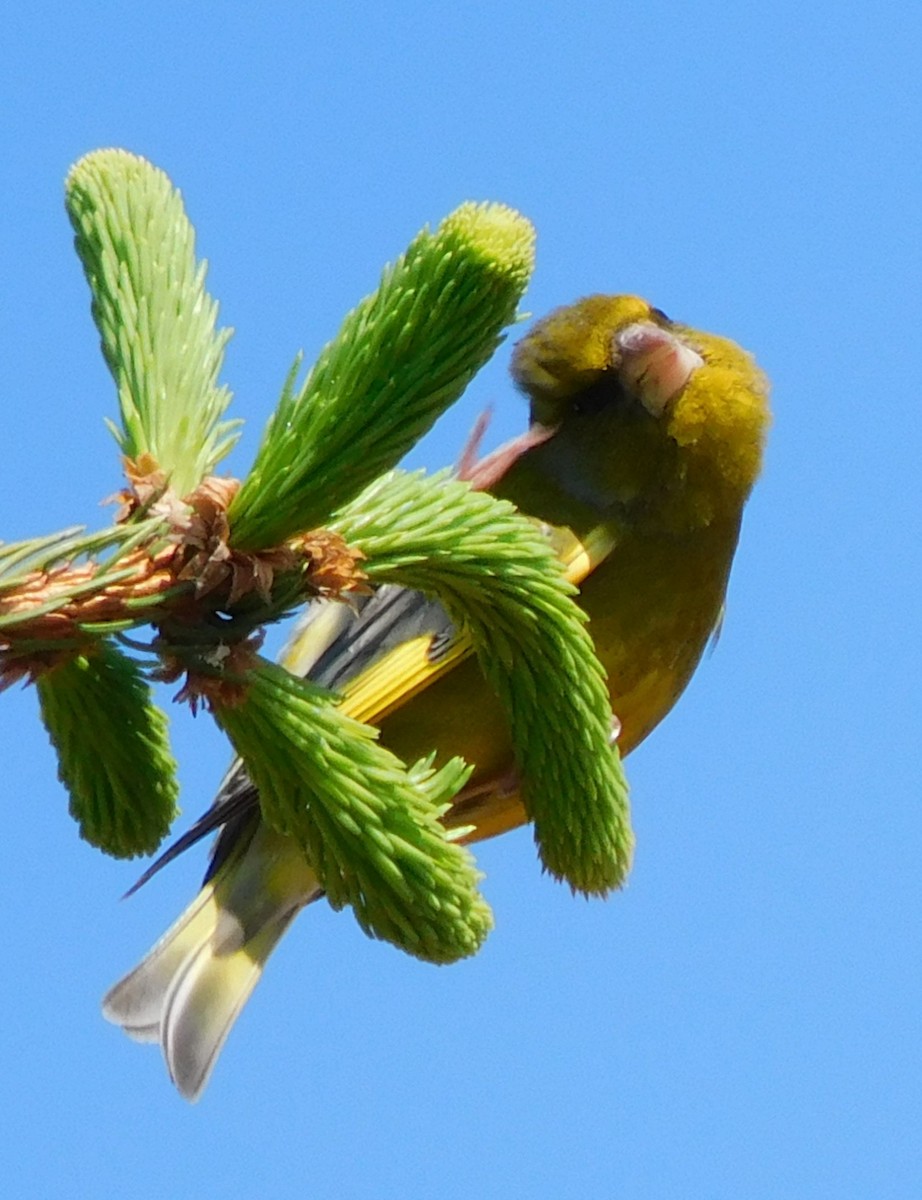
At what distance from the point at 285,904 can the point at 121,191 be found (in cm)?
192

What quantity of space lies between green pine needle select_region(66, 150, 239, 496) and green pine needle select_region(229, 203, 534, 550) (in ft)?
0.32

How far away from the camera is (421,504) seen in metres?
1.37

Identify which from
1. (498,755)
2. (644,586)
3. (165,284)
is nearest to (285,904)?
(498,755)

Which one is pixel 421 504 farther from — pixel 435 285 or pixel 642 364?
pixel 642 364

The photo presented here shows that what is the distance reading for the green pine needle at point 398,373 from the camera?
4.10 ft

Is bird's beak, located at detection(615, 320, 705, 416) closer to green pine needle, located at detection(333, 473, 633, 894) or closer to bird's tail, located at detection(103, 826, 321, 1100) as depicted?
bird's tail, located at detection(103, 826, 321, 1100)

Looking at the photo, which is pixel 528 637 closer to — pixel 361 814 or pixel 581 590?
pixel 361 814

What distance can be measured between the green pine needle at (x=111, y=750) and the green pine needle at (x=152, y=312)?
0.19 meters

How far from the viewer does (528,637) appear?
149 centimetres

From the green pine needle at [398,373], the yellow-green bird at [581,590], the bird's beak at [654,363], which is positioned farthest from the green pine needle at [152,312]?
the bird's beak at [654,363]

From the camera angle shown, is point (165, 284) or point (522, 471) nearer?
point (165, 284)

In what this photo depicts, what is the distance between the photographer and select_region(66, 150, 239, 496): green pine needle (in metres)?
1.37

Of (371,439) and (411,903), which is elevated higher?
(371,439)

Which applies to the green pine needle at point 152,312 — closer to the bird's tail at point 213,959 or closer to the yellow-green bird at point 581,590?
the yellow-green bird at point 581,590
